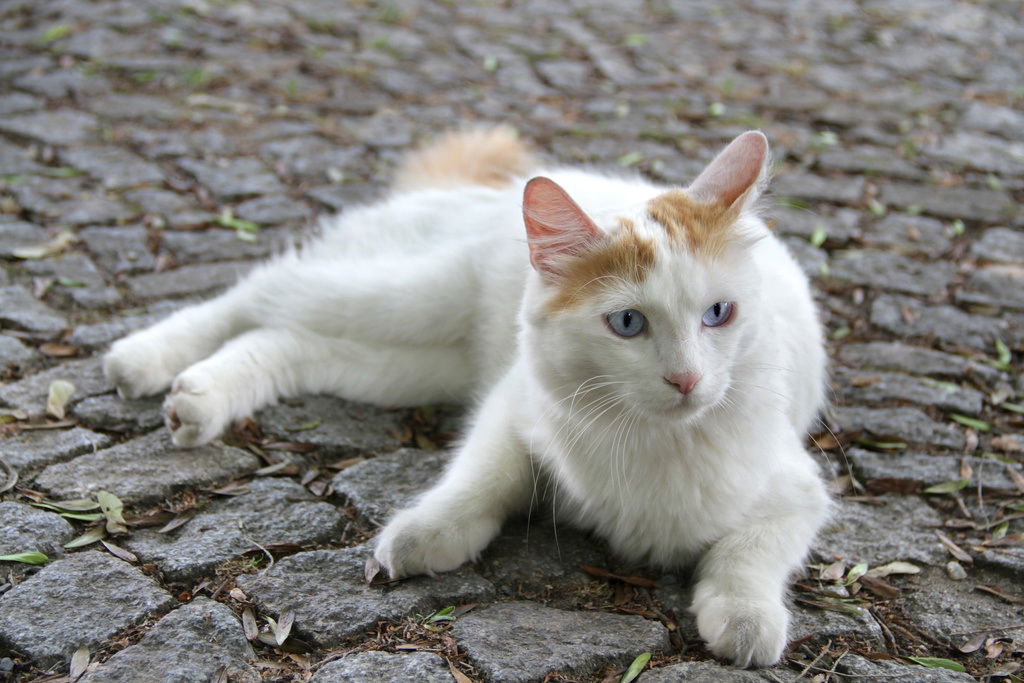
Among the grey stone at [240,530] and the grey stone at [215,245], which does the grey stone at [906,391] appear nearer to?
the grey stone at [240,530]

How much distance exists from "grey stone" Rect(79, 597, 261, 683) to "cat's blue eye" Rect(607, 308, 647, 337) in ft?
3.80

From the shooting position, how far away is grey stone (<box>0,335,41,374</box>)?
350cm

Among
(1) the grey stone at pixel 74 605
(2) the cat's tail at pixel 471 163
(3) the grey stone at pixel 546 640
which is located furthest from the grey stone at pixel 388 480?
(2) the cat's tail at pixel 471 163

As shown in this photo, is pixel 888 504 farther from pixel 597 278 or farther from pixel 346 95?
pixel 346 95

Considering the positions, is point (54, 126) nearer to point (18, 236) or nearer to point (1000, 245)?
point (18, 236)

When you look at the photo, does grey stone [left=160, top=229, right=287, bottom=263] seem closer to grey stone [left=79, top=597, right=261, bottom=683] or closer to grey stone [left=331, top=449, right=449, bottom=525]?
grey stone [left=331, top=449, right=449, bottom=525]

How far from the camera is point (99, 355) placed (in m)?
3.65

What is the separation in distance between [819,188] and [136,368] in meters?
3.73

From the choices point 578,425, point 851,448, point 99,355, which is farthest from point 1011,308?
point 99,355

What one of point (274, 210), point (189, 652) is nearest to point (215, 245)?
point (274, 210)

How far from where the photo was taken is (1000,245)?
488 centimetres

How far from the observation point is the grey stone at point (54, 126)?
5363 millimetres

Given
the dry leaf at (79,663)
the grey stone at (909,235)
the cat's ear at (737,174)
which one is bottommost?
the dry leaf at (79,663)

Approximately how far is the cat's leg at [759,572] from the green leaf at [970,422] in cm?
109
